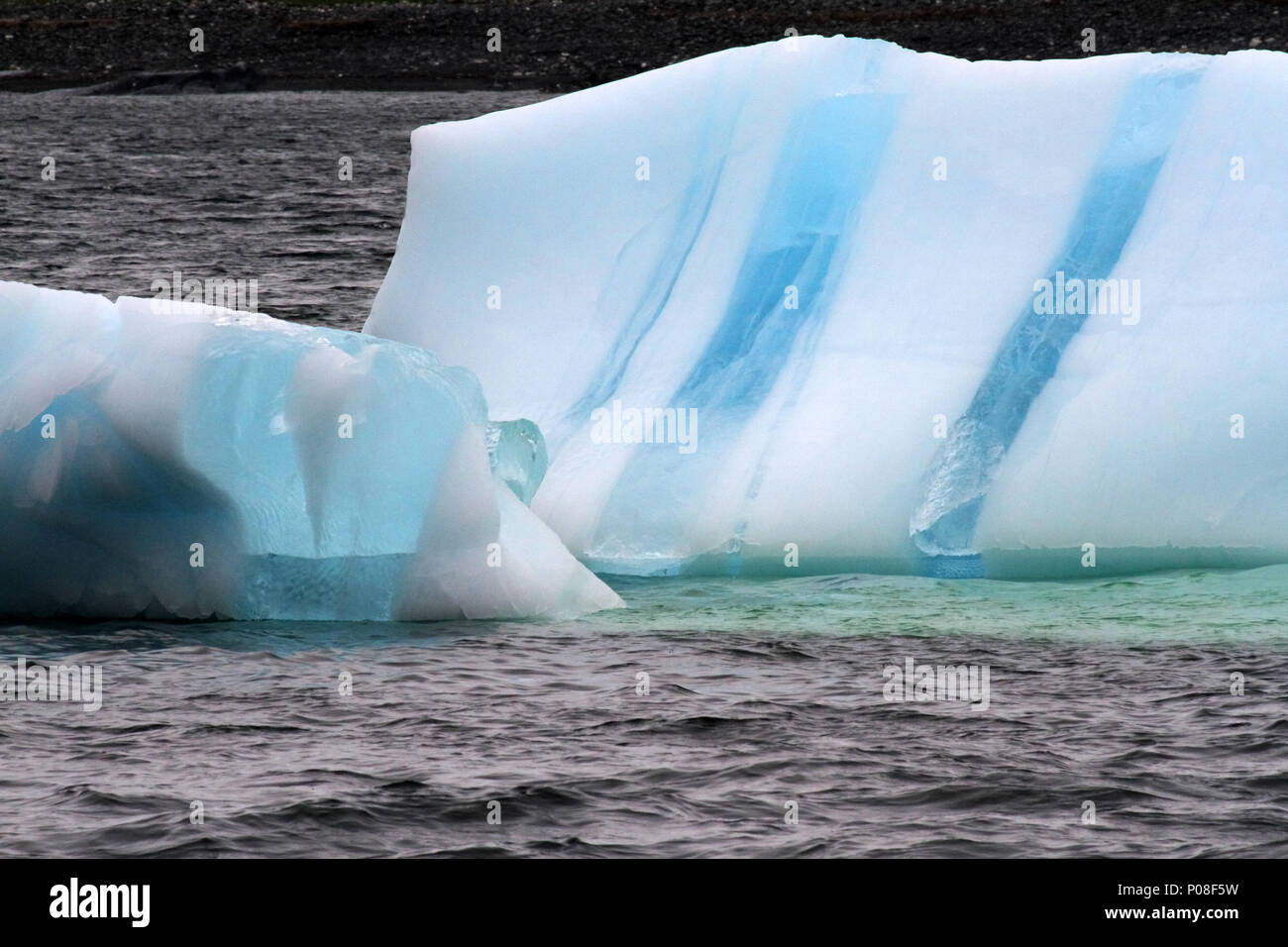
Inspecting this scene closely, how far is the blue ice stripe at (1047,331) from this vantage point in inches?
558

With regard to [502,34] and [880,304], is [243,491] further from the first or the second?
[502,34]

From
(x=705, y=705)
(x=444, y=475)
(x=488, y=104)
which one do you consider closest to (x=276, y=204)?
(x=488, y=104)

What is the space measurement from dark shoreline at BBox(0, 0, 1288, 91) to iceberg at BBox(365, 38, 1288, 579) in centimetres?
4917

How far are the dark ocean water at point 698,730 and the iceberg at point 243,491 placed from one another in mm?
315

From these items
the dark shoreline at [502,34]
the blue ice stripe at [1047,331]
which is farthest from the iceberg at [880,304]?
the dark shoreline at [502,34]

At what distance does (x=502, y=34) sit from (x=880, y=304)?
56.4 meters

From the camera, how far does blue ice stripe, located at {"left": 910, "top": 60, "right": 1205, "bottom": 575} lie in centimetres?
1418

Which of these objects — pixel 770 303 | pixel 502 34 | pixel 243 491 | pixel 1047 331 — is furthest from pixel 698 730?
pixel 502 34

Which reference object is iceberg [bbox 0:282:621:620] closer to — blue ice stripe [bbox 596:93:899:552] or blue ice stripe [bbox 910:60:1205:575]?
blue ice stripe [bbox 596:93:899:552]

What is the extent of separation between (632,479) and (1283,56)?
5.82m

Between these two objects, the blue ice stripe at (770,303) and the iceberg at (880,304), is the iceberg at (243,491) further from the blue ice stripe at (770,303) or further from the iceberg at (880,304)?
the iceberg at (880,304)

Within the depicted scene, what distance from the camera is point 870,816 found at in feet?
30.5

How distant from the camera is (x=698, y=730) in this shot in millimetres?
10625
